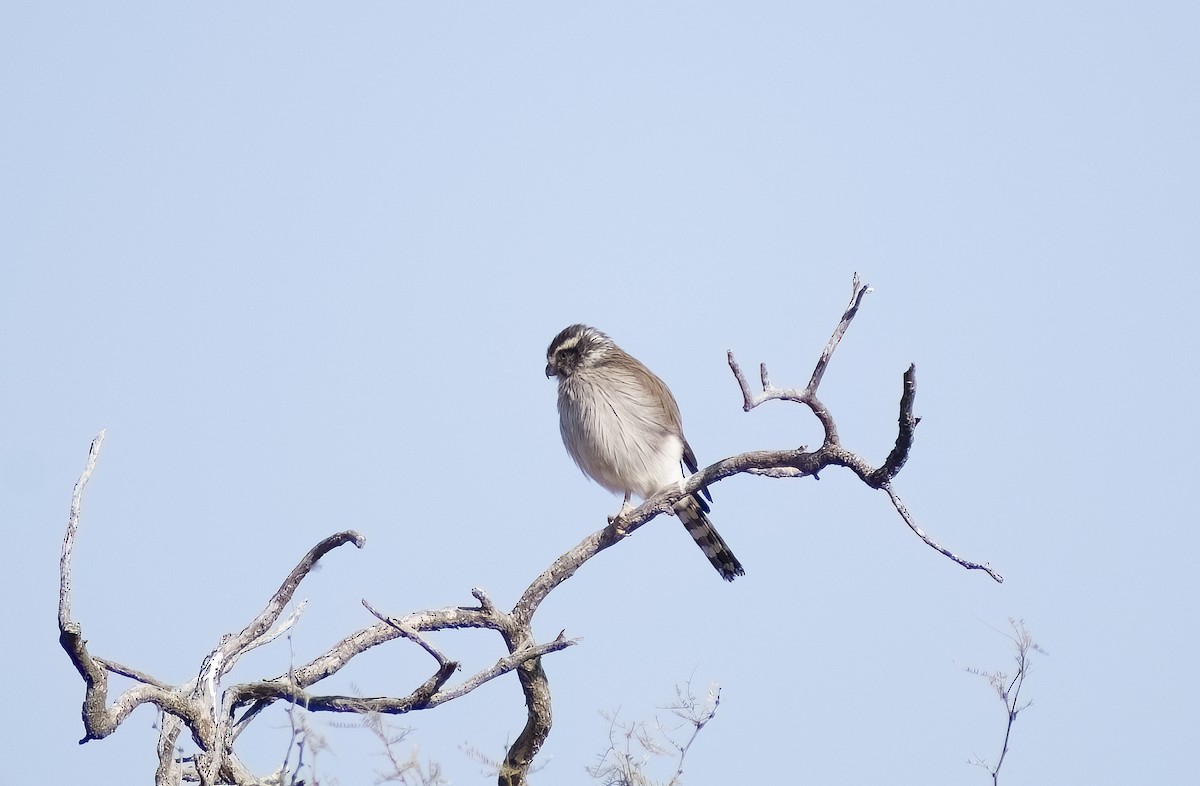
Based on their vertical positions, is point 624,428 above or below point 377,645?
above

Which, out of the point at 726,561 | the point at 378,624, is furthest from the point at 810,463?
the point at 726,561

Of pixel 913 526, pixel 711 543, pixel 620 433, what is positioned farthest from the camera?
pixel 711 543

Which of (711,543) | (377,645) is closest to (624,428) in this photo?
(711,543)

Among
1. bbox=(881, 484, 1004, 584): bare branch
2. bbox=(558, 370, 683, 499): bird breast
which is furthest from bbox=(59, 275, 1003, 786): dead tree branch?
bbox=(558, 370, 683, 499): bird breast

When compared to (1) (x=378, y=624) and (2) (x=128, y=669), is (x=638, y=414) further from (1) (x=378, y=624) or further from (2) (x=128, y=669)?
(2) (x=128, y=669)

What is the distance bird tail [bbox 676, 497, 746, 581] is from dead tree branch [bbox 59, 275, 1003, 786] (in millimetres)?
1726

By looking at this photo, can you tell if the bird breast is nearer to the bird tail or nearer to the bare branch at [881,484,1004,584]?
the bird tail

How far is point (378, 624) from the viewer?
15.9ft

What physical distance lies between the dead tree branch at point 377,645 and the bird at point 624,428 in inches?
62.2

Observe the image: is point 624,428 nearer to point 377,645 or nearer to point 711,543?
point 711,543

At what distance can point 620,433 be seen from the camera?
6.99m

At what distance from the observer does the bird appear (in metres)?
7.02

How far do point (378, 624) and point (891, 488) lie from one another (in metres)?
2.09

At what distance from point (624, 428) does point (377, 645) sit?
2.53 metres
